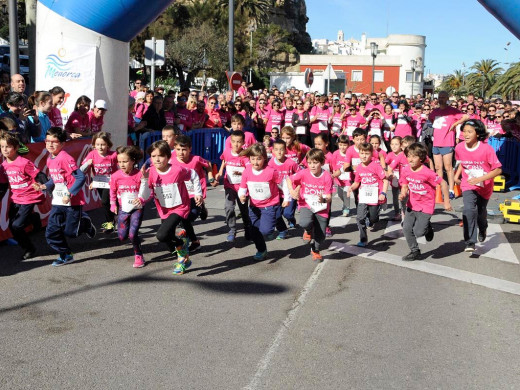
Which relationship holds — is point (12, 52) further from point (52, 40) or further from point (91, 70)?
point (91, 70)

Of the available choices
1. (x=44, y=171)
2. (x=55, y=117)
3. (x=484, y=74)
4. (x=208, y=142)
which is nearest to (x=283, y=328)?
(x=44, y=171)

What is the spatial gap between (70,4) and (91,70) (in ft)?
3.55

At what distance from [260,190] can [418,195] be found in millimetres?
1947

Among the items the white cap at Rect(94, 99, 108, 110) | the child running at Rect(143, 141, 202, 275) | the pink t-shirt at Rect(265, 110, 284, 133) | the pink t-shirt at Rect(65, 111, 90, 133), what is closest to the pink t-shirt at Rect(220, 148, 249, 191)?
the child running at Rect(143, 141, 202, 275)

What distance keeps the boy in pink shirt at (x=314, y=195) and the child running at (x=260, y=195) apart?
7.5 inches

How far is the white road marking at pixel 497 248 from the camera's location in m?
7.71

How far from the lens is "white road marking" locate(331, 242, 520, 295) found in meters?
6.39

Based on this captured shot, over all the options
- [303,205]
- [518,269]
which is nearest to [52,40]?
[303,205]

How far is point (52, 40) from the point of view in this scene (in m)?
9.93

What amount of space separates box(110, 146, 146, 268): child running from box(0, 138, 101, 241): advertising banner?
159cm

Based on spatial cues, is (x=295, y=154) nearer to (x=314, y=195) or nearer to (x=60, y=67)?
(x=314, y=195)

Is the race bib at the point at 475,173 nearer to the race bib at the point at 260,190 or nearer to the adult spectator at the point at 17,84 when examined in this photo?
the race bib at the point at 260,190

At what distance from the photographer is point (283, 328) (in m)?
4.93

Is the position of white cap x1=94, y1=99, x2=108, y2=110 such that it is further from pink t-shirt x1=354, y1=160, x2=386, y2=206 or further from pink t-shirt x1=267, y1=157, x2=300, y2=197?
pink t-shirt x1=354, y1=160, x2=386, y2=206
